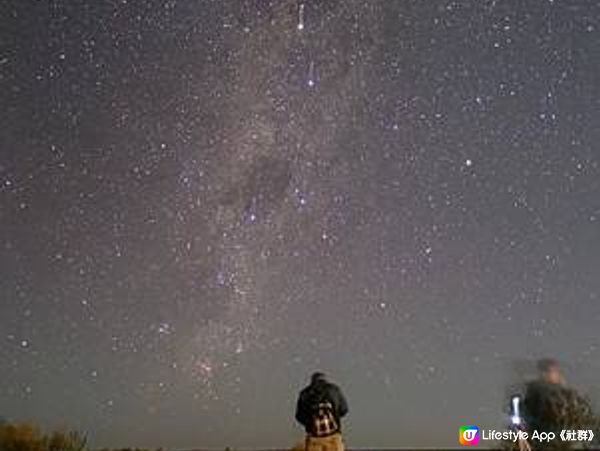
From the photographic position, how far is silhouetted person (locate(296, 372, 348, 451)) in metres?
9.86

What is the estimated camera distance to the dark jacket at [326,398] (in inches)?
391

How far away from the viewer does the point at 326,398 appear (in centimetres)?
991

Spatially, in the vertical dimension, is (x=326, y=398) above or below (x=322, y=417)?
above

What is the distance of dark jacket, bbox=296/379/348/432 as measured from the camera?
9.93 meters

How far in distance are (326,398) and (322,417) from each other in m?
0.25

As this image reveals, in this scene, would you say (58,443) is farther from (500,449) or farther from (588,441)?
(588,441)

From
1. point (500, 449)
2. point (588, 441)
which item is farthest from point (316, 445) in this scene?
point (500, 449)

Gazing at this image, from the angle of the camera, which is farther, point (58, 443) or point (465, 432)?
point (58, 443)

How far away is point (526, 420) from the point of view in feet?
37.9

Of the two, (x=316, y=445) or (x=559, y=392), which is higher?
(x=559, y=392)

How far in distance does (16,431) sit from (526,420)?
75.8ft

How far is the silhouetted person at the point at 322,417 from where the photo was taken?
388 inches

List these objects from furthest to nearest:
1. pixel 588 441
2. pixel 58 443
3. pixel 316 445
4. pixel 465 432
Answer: pixel 58 443 → pixel 588 441 → pixel 465 432 → pixel 316 445

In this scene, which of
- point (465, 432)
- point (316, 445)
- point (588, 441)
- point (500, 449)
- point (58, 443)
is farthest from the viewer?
point (58, 443)
